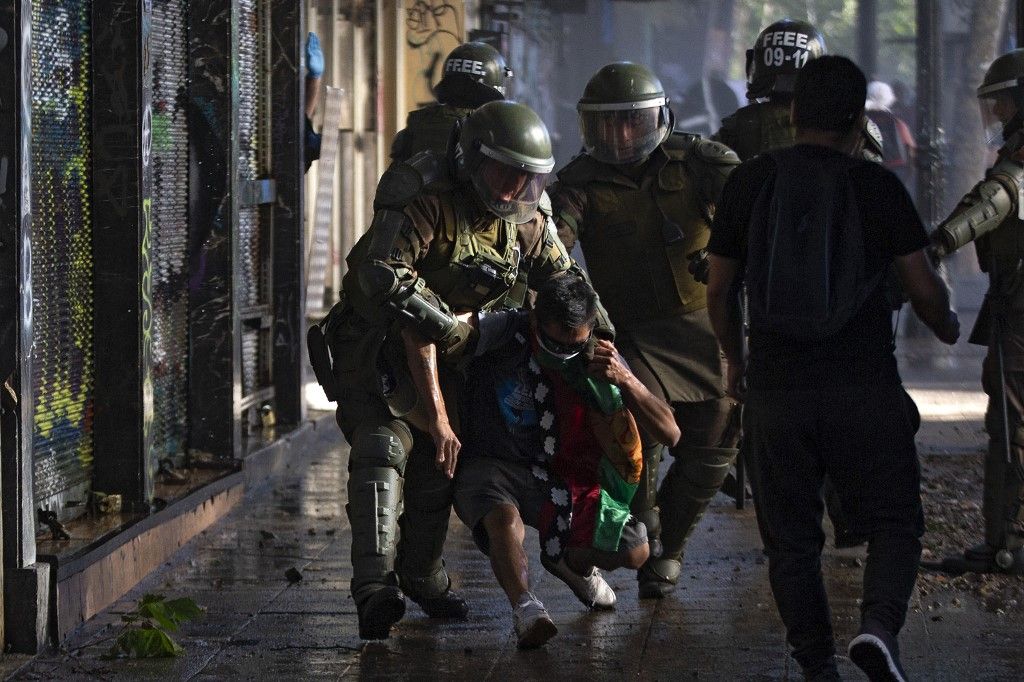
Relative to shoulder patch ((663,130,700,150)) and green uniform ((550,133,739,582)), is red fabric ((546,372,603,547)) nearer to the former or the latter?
green uniform ((550,133,739,582))

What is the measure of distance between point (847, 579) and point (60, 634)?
2.83 metres

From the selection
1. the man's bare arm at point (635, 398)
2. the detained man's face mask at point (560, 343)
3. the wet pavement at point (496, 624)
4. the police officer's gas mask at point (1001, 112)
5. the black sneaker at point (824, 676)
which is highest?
the police officer's gas mask at point (1001, 112)

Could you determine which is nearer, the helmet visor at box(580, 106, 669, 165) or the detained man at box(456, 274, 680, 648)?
the detained man at box(456, 274, 680, 648)

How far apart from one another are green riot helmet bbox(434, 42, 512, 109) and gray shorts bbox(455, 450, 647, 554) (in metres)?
3.43

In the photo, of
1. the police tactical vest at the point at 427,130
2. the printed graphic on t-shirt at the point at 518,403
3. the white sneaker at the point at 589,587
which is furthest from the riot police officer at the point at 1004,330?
the police tactical vest at the point at 427,130

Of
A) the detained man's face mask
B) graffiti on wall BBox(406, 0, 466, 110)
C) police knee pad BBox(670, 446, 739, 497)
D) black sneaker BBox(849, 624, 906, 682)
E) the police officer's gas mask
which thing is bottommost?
black sneaker BBox(849, 624, 906, 682)

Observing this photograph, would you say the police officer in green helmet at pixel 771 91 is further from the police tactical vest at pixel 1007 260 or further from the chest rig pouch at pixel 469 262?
the chest rig pouch at pixel 469 262

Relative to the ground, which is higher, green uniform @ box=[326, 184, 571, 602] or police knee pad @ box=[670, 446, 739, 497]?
green uniform @ box=[326, 184, 571, 602]

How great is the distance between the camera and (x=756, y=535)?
7840 millimetres

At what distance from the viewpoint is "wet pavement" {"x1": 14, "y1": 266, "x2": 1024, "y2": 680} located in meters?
5.58

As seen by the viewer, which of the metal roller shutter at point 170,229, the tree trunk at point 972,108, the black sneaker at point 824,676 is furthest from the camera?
the tree trunk at point 972,108

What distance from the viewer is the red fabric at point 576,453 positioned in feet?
19.1

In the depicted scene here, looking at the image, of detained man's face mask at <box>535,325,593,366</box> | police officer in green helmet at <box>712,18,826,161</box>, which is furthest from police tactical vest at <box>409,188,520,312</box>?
police officer in green helmet at <box>712,18,826,161</box>

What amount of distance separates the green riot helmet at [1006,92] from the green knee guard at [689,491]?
1623 millimetres
